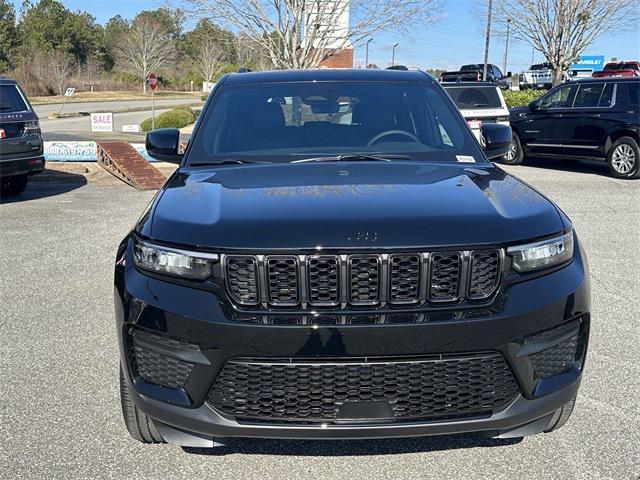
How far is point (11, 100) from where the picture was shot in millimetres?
9898

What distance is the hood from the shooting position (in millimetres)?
2400

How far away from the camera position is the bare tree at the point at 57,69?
51.2 metres

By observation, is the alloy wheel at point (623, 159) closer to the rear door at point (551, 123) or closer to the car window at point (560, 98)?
the rear door at point (551, 123)

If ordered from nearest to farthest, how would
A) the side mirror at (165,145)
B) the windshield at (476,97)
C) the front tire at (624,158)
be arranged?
1. the side mirror at (165,145)
2. the front tire at (624,158)
3. the windshield at (476,97)

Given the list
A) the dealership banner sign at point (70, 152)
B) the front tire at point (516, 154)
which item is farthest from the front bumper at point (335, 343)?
the front tire at point (516, 154)

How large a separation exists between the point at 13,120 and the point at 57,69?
46629 mm

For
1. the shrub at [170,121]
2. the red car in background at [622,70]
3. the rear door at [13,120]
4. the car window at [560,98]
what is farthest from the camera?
the red car in background at [622,70]

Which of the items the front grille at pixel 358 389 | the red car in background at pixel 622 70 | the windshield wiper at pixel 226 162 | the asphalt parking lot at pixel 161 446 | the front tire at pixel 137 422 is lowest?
Answer: the asphalt parking lot at pixel 161 446

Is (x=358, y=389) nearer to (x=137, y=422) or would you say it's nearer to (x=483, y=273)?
(x=483, y=273)

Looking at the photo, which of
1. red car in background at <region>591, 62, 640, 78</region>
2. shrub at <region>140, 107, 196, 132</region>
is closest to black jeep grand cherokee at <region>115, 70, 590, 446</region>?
shrub at <region>140, 107, 196, 132</region>

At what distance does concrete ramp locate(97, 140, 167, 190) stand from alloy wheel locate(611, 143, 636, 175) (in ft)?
27.6

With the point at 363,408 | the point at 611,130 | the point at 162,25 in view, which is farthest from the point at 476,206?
the point at 162,25

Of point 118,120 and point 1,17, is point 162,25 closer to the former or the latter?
point 1,17

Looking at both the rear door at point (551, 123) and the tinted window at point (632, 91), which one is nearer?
the tinted window at point (632, 91)
